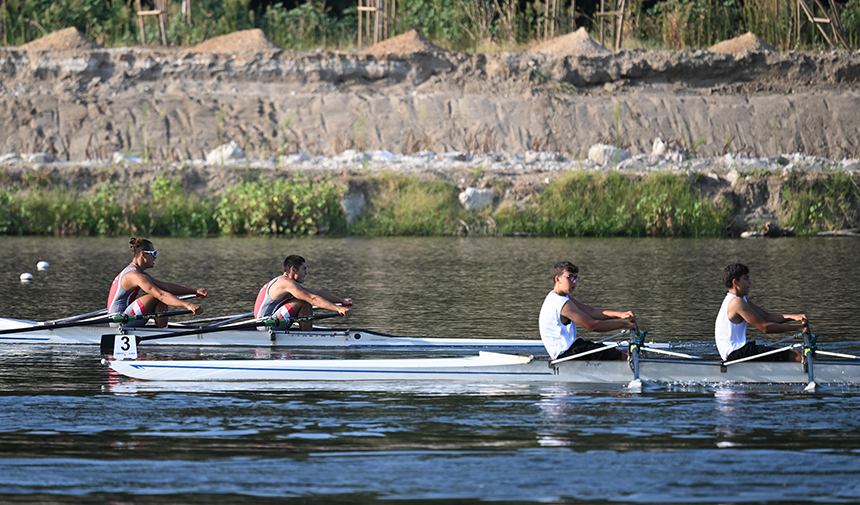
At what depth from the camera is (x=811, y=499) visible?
718 centimetres

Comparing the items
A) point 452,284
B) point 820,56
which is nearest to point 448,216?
point 452,284

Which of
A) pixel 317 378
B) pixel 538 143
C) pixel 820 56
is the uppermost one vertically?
pixel 820 56

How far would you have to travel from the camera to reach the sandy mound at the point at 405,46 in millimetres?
38781

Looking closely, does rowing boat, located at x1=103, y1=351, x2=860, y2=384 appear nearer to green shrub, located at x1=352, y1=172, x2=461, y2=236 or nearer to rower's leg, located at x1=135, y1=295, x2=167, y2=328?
rower's leg, located at x1=135, y1=295, x2=167, y2=328

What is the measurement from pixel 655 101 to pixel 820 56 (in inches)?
246

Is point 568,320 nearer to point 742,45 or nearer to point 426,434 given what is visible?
point 426,434

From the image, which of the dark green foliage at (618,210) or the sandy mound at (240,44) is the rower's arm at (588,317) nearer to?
the dark green foliage at (618,210)

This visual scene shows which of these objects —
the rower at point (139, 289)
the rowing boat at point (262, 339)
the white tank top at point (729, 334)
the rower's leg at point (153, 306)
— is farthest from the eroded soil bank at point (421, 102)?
the white tank top at point (729, 334)

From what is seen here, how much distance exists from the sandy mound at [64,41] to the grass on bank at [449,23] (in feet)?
3.95

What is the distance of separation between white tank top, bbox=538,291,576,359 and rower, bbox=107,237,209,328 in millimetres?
4539

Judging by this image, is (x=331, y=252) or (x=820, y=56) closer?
(x=331, y=252)

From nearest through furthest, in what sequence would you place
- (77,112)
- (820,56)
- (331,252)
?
(331,252) < (77,112) < (820,56)

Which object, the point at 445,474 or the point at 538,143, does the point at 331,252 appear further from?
the point at 445,474

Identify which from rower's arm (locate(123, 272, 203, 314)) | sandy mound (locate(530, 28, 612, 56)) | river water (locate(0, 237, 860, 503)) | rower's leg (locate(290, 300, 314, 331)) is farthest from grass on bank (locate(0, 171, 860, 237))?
rower's arm (locate(123, 272, 203, 314))
